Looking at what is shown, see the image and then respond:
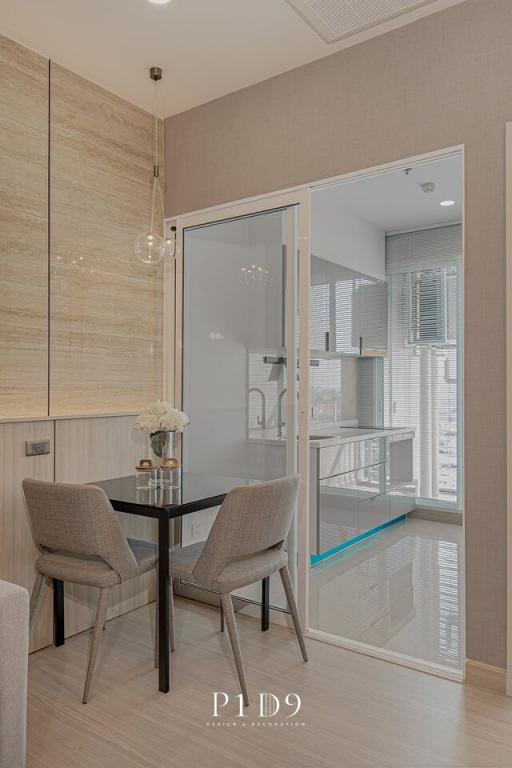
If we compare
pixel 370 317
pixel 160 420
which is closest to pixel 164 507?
pixel 160 420

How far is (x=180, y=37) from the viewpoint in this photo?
2656 mm

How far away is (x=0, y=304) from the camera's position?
263 centimetres

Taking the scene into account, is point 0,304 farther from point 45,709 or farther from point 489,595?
point 489,595

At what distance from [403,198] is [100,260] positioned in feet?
9.19

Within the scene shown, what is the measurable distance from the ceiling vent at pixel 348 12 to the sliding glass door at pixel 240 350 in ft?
2.63

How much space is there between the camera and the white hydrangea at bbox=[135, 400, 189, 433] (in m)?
2.67

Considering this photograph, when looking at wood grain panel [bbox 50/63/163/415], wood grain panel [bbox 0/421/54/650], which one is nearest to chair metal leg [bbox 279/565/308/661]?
wood grain panel [bbox 0/421/54/650]

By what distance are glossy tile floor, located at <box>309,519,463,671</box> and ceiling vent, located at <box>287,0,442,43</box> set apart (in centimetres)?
255

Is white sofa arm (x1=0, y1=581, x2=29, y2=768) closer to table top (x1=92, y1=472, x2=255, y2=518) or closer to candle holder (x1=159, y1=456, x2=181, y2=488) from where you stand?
table top (x1=92, y1=472, x2=255, y2=518)

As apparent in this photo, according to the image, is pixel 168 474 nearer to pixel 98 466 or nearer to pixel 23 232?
pixel 98 466

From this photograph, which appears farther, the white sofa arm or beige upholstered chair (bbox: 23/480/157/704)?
beige upholstered chair (bbox: 23/480/157/704)

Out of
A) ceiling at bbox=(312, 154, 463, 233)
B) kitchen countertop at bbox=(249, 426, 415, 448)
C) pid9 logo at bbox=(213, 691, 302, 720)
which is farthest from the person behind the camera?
ceiling at bbox=(312, 154, 463, 233)

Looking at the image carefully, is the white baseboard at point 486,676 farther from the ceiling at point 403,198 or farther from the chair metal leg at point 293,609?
the ceiling at point 403,198

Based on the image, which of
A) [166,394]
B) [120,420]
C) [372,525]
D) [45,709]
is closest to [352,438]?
[372,525]
